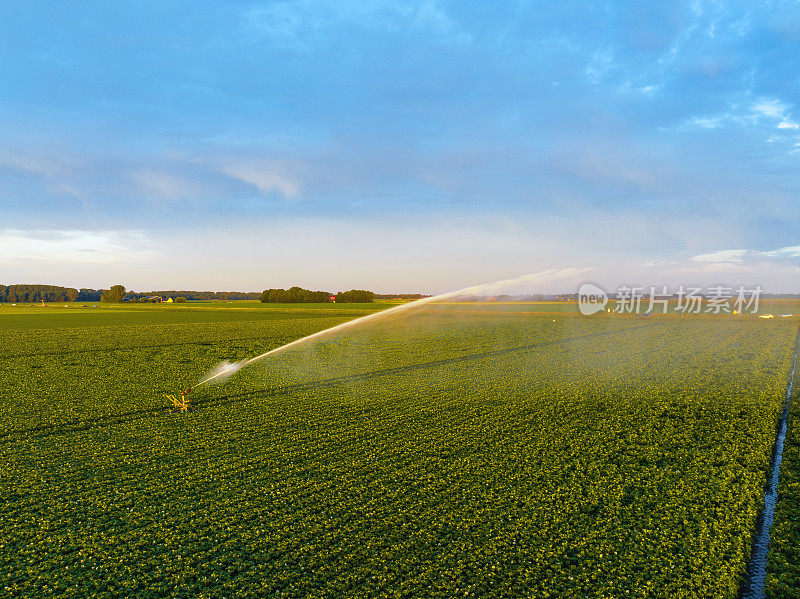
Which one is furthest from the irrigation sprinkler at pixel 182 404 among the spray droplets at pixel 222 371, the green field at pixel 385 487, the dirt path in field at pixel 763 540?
the dirt path in field at pixel 763 540

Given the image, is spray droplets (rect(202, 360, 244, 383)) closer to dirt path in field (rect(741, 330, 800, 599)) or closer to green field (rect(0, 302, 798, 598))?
green field (rect(0, 302, 798, 598))

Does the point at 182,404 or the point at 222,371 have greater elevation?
the point at 182,404

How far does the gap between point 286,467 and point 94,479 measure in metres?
3.22

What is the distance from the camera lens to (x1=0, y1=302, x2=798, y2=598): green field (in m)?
5.06

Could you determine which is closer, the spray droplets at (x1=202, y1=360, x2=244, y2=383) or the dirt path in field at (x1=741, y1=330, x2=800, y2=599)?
the dirt path in field at (x1=741, y1=330, x2=800, y2=599)

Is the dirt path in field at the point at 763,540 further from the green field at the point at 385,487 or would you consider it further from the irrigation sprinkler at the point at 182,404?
the irrigation sprinkler at the point at 182,404

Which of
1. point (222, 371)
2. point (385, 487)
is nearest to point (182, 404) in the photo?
point (222, 371)

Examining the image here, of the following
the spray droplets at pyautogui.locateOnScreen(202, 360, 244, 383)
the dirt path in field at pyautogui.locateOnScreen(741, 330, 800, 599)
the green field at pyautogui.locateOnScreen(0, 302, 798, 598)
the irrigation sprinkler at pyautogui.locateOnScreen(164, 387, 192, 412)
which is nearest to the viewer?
the dirt path in field at pyautogui.locateOnScreen(741, 330, 800, 599)

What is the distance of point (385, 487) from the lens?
23.8ft

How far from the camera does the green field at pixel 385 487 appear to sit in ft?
16.6

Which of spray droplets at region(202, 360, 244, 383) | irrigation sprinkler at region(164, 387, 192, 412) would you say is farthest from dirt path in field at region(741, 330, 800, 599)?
spray droplets at region(202, 360, 244, 383)

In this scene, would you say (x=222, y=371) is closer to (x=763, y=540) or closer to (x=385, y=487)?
(x=385, y=487)

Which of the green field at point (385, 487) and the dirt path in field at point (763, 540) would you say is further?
the green field at point (385, 487)

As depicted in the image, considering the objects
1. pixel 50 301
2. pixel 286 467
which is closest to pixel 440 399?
pixel 286 467
